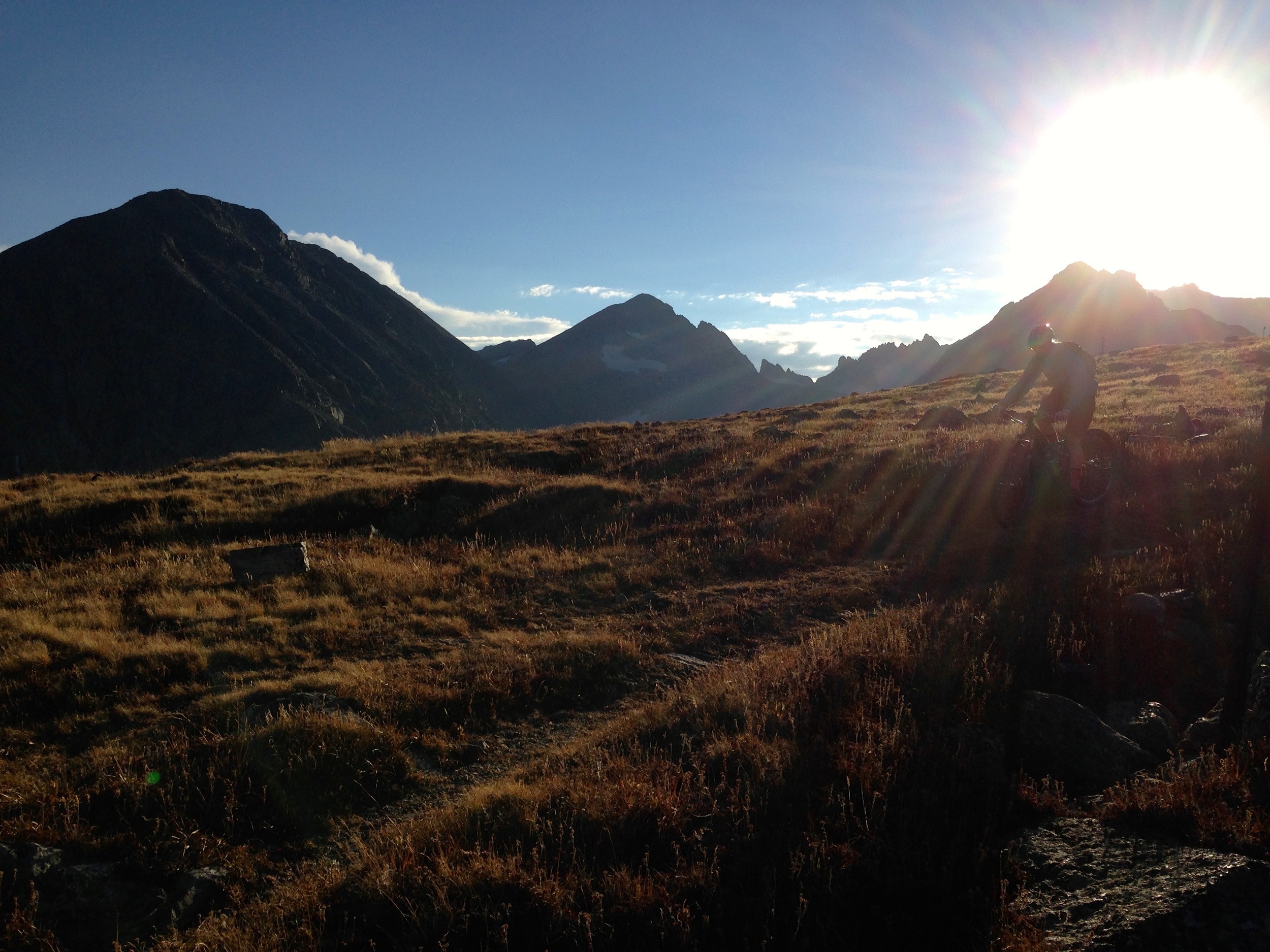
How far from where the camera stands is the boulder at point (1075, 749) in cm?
453

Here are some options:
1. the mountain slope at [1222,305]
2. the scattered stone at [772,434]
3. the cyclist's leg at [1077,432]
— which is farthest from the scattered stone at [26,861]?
the mountain slope at [1222,305]

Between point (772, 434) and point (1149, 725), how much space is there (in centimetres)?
1744

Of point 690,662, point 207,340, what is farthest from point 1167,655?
point 207,340

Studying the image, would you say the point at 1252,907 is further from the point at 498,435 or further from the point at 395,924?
the point at 498,435

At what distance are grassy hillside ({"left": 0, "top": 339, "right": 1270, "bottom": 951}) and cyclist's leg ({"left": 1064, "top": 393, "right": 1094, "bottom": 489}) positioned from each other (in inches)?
31.9

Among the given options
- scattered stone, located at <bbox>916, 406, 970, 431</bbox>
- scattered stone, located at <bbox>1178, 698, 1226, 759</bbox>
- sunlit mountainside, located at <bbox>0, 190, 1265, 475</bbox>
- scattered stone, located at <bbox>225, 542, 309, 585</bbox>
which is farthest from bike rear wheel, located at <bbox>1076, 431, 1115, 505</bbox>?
sunlit mountainside, located at <bbox>0, 190, 1265, 475</bbox>

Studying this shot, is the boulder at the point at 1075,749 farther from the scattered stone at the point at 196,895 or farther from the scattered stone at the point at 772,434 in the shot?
the scattered stone at the point at 772,434

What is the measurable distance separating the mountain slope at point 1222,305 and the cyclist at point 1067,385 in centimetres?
11226

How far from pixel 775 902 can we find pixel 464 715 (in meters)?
3.54

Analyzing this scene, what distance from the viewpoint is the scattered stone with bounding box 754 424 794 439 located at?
21.4 metres

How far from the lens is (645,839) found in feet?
13.6

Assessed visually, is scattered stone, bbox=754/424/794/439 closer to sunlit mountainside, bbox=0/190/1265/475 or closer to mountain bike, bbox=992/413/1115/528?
mountain bike, bbox=992/413/1115/528

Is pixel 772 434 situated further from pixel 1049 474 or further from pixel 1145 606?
pixel 1145 606

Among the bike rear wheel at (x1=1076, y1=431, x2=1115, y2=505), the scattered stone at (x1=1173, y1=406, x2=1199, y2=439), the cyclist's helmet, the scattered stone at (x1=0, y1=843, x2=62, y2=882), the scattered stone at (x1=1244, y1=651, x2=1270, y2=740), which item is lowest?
the scattered stone at (x1=0, y1=843, x2=62, y2=882)
